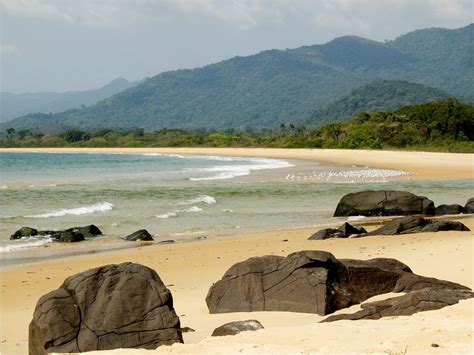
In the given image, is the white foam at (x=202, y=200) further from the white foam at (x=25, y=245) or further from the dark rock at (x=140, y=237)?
the white foam at (x=25, y=245)

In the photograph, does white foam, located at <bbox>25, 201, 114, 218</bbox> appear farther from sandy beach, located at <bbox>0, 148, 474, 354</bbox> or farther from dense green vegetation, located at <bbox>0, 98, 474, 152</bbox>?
dense green vegetation, located at <bbox>0, 98, 474, 152</bbox>

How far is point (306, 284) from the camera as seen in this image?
9469 millimetres

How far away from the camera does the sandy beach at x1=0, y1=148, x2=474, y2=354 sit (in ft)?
21.8

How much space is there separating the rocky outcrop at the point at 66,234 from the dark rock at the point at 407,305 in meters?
11.9

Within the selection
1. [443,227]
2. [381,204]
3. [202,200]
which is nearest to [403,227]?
[443,227]

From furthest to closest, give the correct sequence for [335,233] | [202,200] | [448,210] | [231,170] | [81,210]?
[231,170] → [202,200] → [81,210] → [448,210] → [335,233]

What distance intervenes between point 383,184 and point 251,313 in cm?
3014

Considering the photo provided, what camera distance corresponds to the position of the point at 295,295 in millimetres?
9477

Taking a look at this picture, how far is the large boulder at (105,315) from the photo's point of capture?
7.74 meters

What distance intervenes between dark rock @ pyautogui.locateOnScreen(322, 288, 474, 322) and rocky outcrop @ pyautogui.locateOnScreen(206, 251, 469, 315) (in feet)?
2.78

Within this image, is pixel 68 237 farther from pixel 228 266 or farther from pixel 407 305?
pixel 407 305

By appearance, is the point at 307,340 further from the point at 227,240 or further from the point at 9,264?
the point at 227,240

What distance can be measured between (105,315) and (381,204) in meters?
16.9

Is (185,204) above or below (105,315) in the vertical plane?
below
